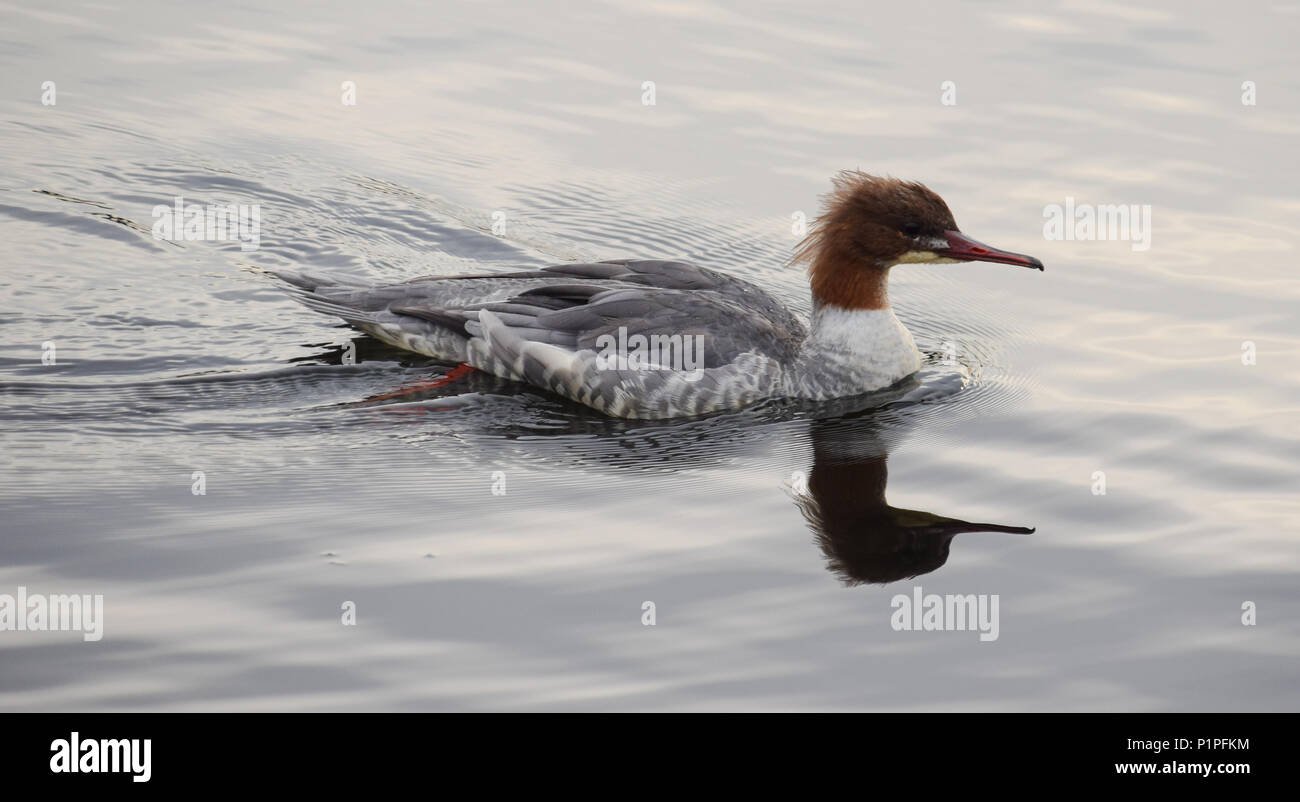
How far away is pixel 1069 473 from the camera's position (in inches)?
326

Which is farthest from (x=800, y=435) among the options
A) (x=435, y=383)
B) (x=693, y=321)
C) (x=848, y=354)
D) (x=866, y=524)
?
(x=435, y=383)

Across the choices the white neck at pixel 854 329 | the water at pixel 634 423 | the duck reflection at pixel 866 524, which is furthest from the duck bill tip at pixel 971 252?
the duck reflection at pixel 866 524

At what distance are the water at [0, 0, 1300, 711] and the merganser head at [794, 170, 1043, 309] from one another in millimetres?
847

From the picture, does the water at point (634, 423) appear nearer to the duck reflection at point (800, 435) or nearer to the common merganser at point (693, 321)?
the duck reflection at point (800, 435)

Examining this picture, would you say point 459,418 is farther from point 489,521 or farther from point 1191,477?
point 1191,477

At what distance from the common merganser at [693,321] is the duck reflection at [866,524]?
90 centimetres

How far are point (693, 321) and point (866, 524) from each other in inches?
87.0

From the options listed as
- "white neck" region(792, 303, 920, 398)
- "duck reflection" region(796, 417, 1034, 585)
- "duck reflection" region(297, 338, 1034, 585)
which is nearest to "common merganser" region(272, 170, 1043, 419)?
"white neck" region(792, 303, 920, 398)

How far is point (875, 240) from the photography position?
9453 millimetres

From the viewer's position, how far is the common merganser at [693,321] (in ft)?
30.4

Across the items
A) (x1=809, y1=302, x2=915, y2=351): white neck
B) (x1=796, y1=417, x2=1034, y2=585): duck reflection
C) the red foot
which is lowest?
(x1=796, y1=417, x2=1034, y2=585): duck reflection

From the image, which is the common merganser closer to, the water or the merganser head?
the merganser head

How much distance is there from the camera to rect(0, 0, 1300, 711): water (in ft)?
20.8

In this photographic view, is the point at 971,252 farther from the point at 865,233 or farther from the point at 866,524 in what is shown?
the point at 866,524
